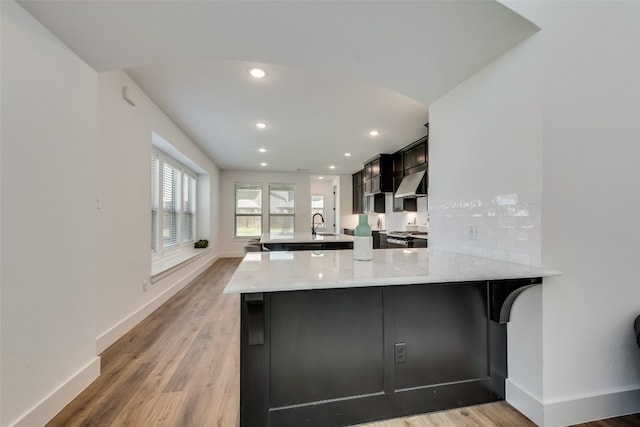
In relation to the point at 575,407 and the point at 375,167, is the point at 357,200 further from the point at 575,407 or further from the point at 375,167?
the point at 575,407

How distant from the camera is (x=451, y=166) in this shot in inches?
79.4

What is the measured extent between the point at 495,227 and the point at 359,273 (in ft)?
3.21

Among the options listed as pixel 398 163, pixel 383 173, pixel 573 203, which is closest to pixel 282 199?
pixel 383 173

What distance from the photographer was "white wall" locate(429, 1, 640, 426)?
1.40 m

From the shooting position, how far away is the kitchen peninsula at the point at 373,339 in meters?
1.29

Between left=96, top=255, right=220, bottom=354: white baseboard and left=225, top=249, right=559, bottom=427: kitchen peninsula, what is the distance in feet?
5.70

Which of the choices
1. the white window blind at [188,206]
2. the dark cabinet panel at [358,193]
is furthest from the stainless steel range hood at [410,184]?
the white window blind at [188,206]

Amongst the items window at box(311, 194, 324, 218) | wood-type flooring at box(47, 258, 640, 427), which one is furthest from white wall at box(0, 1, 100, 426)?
window at box(311, 194, 324, 218)

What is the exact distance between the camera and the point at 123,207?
256 cm

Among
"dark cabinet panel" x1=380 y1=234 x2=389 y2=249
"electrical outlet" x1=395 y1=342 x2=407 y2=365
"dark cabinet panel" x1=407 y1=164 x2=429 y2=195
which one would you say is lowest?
"electrical outlet" x1=395 y1=342 x2=407 y2=365

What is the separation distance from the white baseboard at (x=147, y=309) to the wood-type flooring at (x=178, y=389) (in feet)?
0.21

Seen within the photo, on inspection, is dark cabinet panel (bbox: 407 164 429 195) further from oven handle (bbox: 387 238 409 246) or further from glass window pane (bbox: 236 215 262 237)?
glass window pane (bbox: 236 215 262 237)

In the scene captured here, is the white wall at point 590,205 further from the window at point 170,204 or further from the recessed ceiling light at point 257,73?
the window at point 170,204

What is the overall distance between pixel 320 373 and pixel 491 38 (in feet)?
6.72
